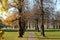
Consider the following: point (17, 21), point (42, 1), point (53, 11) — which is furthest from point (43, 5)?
point (17, 21)

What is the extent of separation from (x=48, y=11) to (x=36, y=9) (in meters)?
1.64

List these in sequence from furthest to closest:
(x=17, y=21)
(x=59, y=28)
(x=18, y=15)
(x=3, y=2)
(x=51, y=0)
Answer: (x=59, y=28)
(x=51, y=0)
(x=17, y=21)
(x=18, y=15)
(x=3, y=2)

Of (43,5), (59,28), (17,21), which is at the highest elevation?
(43,5)

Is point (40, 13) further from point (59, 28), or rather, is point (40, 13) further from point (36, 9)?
point (59, 28)

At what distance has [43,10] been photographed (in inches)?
872

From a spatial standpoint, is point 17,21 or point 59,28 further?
point 59,28

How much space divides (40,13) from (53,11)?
7.06 feet

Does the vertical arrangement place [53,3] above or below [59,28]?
above

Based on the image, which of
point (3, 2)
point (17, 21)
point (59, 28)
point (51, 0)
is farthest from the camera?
point (59, 28)

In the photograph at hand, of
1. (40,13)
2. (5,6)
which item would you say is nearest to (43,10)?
(40,13)

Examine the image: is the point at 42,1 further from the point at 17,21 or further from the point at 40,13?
the point at 17,21

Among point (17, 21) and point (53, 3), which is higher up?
point (53, 3)

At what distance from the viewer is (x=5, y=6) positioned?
330 centimetres

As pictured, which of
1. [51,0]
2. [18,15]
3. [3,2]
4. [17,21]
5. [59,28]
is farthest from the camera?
[59,28]
